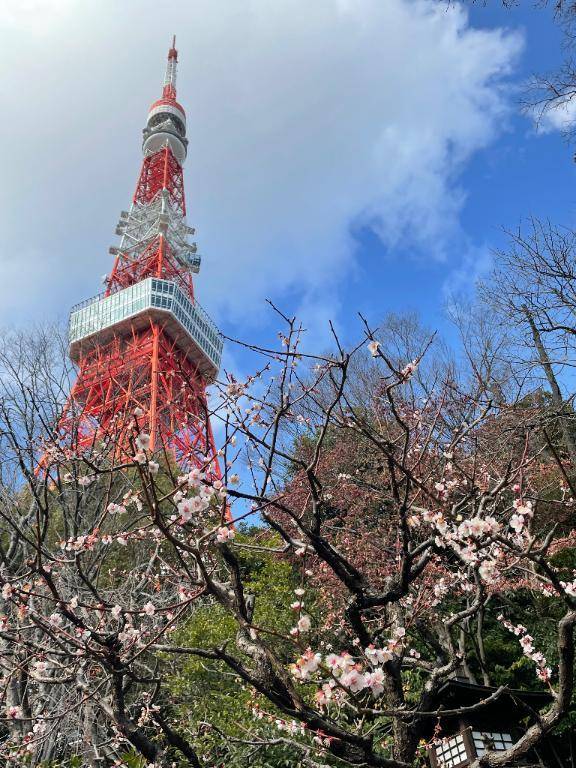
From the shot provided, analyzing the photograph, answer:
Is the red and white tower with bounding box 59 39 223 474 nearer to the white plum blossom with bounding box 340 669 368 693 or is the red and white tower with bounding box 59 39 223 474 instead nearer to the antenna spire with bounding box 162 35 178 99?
the antenna spire with bounding box 162 35 178 99

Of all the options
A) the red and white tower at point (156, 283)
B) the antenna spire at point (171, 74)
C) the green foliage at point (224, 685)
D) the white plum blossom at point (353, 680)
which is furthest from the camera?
the antenna spire at point (171, 74)

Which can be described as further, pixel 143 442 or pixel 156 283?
pixel 156 283

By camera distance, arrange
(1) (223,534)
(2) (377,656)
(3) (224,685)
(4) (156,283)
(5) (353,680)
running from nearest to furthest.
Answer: (5) (353,680)
(2) (377,656)
(1) (223,534)
(3) (224,685)
(4) (156,283)

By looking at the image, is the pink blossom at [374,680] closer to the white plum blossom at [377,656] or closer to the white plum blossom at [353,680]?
the white plum blossom at [353,680]

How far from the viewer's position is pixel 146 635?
417 centimetres

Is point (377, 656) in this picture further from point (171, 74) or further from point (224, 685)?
point (171, 74)

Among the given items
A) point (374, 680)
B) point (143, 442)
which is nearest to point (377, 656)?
point (374, 680)

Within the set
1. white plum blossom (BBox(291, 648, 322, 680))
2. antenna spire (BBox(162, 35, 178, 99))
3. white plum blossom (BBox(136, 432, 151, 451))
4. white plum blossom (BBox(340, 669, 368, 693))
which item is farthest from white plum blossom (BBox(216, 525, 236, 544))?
antenna spire (BBox(162, 35, 178, 99))

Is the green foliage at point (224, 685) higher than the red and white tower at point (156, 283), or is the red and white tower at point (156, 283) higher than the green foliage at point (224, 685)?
the red and white tower at point (156, 283)

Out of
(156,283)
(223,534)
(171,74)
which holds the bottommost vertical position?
(223,534)

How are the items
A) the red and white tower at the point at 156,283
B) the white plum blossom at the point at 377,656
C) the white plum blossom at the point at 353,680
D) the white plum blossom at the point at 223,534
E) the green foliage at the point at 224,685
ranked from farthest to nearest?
the red and white tower at the point at 156,283
the green foliage at the point at 224,685
the white plum blossom at the point at 223,534
the white plum blossom at the point at 377,656
the white plum blossom at the point at 353,680

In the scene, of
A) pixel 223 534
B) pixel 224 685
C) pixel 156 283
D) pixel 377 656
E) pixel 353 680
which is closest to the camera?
pixel 353 680

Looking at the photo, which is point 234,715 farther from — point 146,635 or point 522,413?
point 522,413

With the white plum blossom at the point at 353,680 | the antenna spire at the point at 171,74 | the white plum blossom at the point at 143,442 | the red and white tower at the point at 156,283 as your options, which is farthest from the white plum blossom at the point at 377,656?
the antenna spire at the point at 171,74
